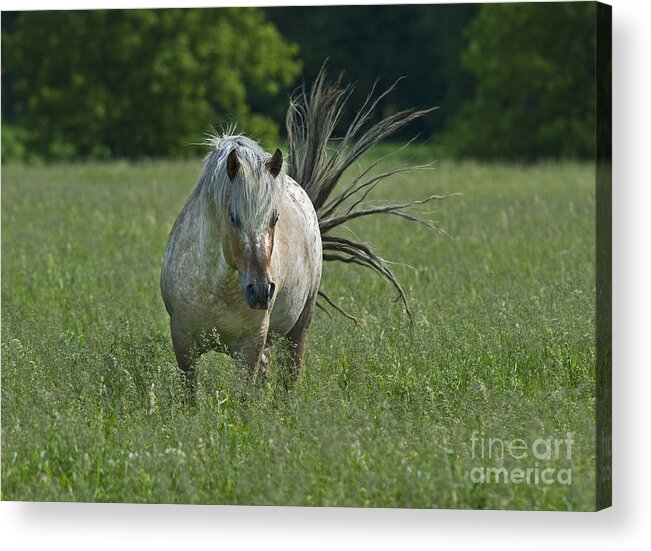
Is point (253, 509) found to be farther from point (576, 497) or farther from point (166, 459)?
point (576, 497)

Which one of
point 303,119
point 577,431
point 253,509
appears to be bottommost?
point 253,509

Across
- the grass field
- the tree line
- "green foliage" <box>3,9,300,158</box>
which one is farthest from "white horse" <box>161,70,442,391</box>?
"green foliage" <box>3,9,300,158</box>

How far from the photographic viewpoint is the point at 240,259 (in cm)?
549

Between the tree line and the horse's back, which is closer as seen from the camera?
the horse's back

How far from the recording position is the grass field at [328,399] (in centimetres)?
551

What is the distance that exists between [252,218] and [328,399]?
114 centimetres

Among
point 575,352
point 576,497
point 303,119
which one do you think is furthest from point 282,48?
point 576,497

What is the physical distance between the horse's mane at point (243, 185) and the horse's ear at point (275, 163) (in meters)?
0.02

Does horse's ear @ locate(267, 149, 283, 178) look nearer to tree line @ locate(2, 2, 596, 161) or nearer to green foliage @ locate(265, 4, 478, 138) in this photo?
green foliage @ locate(265, 4, 478, 138)

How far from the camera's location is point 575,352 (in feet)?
20.8

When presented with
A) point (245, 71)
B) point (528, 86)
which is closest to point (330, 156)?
point (528, 86)

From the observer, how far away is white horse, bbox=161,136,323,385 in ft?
17.8

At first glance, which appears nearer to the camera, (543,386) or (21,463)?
(21,463)

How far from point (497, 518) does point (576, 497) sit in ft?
1.17
